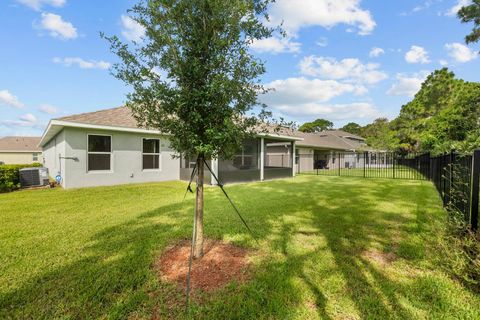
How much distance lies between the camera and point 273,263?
324cm

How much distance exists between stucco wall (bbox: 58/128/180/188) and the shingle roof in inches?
17.3

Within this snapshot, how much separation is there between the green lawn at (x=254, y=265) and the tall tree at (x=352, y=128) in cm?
6102

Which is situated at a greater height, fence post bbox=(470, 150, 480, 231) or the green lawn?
fence post bbox=(470, 150, 480, 231)

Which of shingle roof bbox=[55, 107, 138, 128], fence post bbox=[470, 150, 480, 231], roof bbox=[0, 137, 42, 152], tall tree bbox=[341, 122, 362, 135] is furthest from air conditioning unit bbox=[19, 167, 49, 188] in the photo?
tall tree bbox=[341, 122, 362, 135]

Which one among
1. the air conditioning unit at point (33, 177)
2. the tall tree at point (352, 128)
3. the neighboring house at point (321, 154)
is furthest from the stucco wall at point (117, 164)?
the tall tree at point (352, 128)

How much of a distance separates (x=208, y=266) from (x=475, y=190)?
353cm

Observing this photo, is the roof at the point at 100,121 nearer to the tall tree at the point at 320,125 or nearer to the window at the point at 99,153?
the window at the point at 99,153

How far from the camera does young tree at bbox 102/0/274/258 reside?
289 cm

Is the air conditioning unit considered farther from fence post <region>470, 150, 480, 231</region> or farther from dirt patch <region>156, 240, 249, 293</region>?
fence post <region>470, 150, 480, 231</region>

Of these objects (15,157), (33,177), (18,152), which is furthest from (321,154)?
(15,157)

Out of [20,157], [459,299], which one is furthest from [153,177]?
[20,157]

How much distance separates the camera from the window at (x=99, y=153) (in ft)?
33.6

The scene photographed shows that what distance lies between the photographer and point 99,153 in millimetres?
10430

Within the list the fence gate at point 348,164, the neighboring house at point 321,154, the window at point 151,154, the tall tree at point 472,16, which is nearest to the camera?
the window at point 151,154
